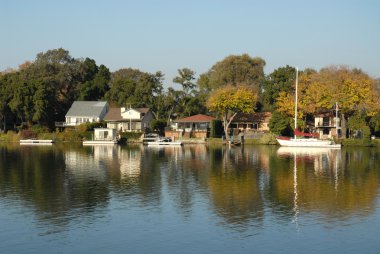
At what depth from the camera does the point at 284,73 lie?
113 metres

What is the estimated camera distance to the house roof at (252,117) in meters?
109

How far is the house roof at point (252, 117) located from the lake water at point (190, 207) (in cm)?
4518

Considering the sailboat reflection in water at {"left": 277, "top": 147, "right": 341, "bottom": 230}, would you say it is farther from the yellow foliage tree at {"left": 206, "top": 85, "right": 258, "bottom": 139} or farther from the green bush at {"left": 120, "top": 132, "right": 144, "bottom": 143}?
the green bush at {"left": 120, "top": 132, "right": 144, "bottom": 143}

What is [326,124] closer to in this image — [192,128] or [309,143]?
[309,143]

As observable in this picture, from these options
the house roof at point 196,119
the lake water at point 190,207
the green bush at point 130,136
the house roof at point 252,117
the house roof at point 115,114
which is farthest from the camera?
the house roof at point 115,114

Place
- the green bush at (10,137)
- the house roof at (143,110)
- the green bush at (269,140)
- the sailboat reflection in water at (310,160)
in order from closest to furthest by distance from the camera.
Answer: the sailboat reflection in water at (310,160) → the green bush at (269,140) → the green bush at (10,137) → the house roof at (143,110)

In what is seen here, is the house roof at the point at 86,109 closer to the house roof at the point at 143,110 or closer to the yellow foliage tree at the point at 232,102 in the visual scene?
the house roof at the point at 143,110

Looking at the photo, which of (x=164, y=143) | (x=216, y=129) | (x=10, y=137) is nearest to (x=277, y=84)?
(x=216, y=129)

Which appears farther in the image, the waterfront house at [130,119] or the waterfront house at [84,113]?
the waterfront house at [84,113]

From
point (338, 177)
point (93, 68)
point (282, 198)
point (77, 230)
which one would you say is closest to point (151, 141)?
point (93, 68)

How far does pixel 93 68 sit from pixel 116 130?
39503 mm

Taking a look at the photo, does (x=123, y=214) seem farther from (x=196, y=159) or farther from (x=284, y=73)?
(x=284, y=73)

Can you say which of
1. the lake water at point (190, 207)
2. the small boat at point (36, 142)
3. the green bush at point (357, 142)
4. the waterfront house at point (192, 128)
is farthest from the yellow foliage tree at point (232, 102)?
the lake water at point (190, 207)

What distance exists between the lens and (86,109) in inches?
4776
